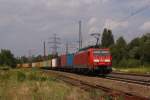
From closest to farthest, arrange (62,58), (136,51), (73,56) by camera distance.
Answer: (73,56) → (62,58) → (136,51)

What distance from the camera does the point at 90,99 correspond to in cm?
1428

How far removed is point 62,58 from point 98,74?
22.8 metres

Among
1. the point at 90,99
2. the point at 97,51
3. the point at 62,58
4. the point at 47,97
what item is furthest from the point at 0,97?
the point at 62,58

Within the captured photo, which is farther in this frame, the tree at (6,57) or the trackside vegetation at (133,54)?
the tree at (6,57)

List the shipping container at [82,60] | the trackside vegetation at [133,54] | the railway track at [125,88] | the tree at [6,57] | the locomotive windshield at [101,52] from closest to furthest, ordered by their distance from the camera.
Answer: the railway track at [125,88] → the locomotive windshield at [101,52] → the shipping container at [82,60] → the trackside vegetation at [133,54] → the tree at [6,57]

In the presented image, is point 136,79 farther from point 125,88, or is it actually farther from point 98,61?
point 125,88

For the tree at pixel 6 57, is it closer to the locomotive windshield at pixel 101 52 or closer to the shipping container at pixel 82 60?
the shipping container at pixel 82 60

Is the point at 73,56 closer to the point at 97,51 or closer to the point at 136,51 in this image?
the point at 97,51

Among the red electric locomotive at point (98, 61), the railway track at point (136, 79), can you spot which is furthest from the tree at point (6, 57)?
the railway track at point (136, 79)

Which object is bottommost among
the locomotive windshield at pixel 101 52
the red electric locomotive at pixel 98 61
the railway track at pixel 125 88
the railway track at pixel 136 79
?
the railway track at pixel 125 88

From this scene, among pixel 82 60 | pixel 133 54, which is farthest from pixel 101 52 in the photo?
pixel 133 54

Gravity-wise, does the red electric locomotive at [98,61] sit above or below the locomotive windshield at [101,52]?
below

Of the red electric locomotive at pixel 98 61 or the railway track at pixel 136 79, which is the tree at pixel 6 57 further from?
the railway track at pixel 136 79

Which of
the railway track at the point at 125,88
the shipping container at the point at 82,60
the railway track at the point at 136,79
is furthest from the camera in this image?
the shipping container at the point at 82,60
